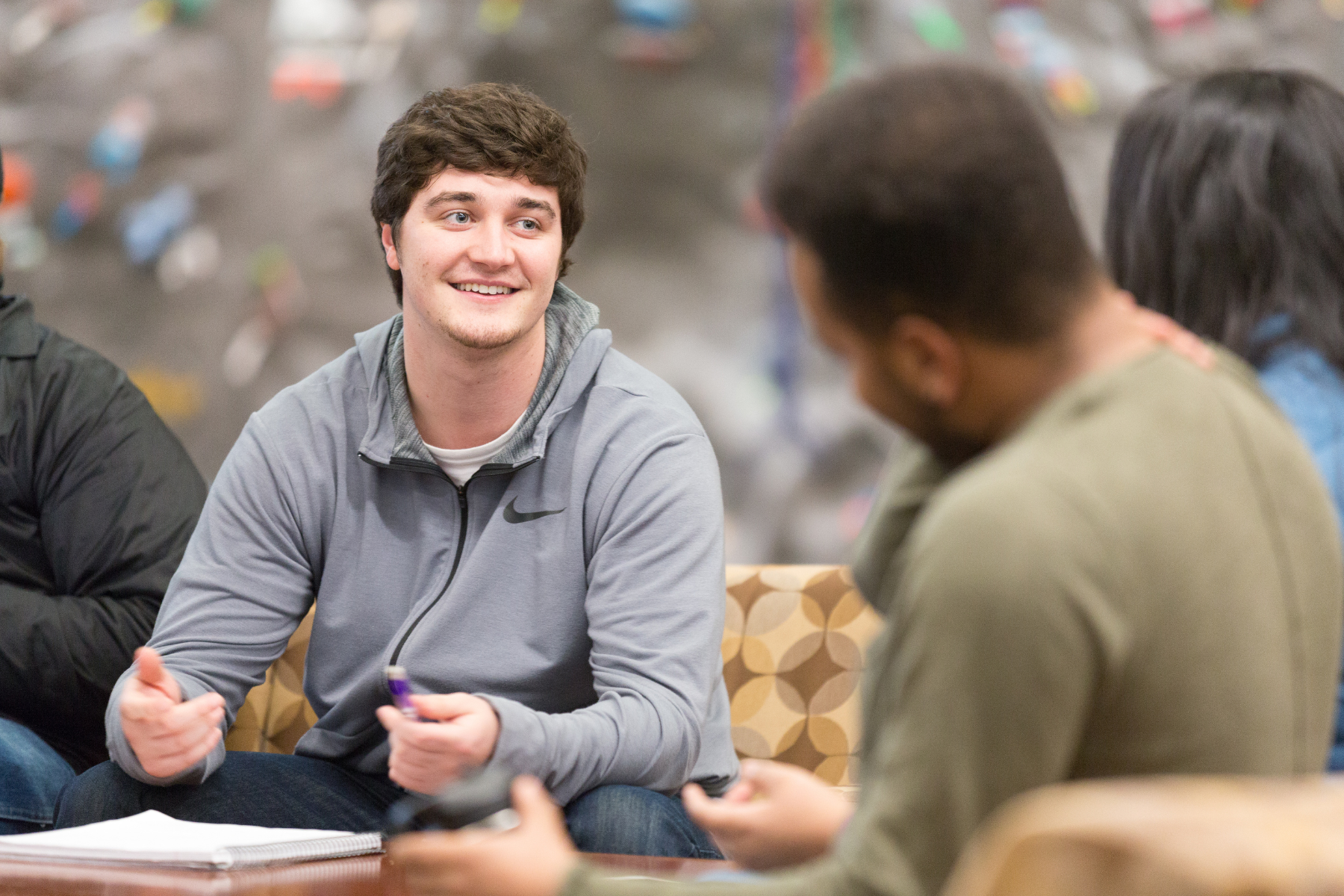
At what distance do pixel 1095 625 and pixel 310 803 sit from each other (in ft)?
4.13

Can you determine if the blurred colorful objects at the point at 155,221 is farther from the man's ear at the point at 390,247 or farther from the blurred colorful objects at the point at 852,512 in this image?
the blurred colorful objects at the point at 852,512

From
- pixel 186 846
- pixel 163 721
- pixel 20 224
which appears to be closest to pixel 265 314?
pixel 20 224

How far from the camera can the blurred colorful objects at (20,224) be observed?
326 cm

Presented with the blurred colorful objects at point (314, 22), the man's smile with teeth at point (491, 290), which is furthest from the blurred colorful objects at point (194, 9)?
the man's smile with teeth at point (491, 290)

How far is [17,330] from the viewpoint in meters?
2.12

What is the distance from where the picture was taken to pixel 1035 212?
0.74m

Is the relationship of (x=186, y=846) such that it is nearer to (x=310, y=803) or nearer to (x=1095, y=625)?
(x=310, y=803)

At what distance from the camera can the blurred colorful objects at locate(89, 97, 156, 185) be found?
10.7 ft

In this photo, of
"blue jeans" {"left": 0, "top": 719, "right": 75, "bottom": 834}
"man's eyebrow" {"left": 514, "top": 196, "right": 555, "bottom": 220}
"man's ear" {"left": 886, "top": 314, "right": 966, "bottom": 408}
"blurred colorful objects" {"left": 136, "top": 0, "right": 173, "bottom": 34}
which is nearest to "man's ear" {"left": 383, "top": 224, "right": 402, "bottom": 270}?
"man's eyebrow" {"left": 514, "top": 196, "right": 555, "bottom": 220}

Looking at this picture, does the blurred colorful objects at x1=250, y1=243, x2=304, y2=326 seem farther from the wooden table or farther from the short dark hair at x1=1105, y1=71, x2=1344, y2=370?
the short dark hair at x1=1105, y1=71, x2=1344, y2=370

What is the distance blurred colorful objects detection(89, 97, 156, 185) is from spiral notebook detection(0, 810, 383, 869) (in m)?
2.30

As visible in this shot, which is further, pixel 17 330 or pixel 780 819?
pixel 17 330

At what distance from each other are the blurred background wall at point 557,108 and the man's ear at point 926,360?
2187 millimetres

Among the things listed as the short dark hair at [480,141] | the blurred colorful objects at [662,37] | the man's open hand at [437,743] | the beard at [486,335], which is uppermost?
the blurred colorful objects at [662,37]
